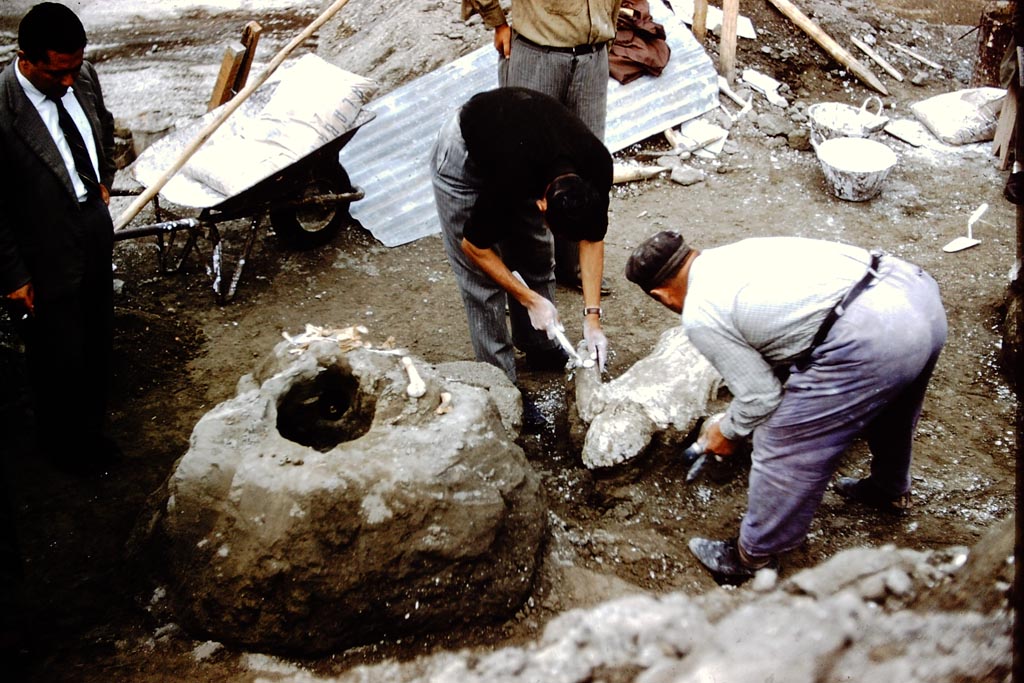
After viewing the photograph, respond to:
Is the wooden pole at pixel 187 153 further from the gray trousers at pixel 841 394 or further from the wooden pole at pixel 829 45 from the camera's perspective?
the wooden pole at pixel 829 45

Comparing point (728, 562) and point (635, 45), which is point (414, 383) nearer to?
point (728, 562)

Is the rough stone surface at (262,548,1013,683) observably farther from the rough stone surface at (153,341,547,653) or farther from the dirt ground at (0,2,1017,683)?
the rough stone surface at (153,341,547,653)

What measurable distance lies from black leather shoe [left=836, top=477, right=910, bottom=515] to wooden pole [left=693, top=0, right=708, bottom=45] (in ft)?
15.5

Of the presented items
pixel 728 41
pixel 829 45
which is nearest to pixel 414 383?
pixel 728 41

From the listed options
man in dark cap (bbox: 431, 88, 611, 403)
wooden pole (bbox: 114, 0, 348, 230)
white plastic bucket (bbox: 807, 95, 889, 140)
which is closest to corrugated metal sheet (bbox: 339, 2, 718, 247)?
white plastic bucket (bbox: 807, 95, 889, 140)

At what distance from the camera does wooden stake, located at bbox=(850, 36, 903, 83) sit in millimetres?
7070

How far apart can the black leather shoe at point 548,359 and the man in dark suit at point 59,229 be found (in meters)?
2.06

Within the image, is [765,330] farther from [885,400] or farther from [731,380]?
[885,400]

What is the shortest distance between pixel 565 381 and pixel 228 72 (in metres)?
3.20

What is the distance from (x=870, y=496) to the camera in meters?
3.10

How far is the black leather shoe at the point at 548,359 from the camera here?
13.2 ft

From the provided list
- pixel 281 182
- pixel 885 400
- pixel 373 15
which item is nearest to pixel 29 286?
pixel 281 182

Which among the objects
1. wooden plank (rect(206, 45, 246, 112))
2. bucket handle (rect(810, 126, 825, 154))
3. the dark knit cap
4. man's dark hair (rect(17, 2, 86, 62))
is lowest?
bucket handle (rect(810, 126, 825, 154))

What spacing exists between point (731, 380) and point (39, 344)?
2772mm
